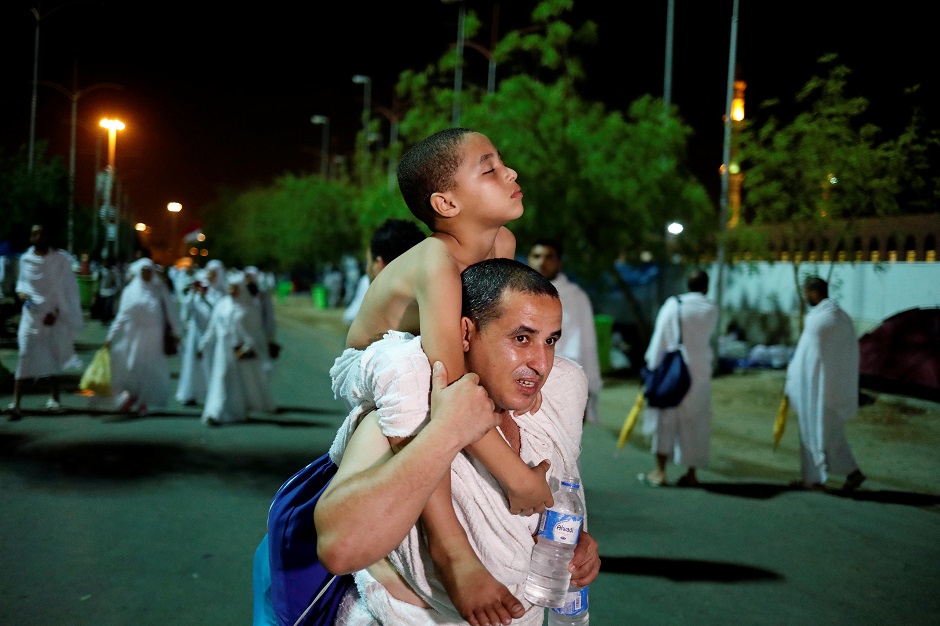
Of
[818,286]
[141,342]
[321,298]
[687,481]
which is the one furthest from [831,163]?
[321,298]

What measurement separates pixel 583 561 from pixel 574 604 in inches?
6.7

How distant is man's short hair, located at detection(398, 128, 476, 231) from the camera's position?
250 centimetres

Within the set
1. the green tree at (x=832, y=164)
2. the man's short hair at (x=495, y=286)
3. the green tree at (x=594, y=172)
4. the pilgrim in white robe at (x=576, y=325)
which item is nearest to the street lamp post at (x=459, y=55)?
the green tree at (x=594, y=172)

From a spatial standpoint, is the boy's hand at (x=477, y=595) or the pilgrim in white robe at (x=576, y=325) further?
the pilgrim in white robe at (x=576, y=325)

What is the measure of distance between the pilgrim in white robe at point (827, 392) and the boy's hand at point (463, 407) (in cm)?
738

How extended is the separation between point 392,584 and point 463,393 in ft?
1.72

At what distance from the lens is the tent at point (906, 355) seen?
44.0ft

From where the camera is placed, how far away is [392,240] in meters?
4.76

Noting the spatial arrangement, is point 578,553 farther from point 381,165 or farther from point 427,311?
point 381,165

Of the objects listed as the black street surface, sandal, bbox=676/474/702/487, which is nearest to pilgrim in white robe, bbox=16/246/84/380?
the black street surface

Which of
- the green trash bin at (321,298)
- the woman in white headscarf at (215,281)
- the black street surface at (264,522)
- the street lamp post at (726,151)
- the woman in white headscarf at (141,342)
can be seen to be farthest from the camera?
the green trash bin at (321,298)

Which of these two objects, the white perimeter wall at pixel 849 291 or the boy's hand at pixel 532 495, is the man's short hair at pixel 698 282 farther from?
the boy's hand at pixel 532 495

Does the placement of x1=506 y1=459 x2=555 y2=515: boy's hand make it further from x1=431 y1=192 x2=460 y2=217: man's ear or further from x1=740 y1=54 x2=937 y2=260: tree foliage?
x1=740 y1=54 x2=937 y2=260: tree foliage

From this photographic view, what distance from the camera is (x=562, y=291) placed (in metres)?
8.25
